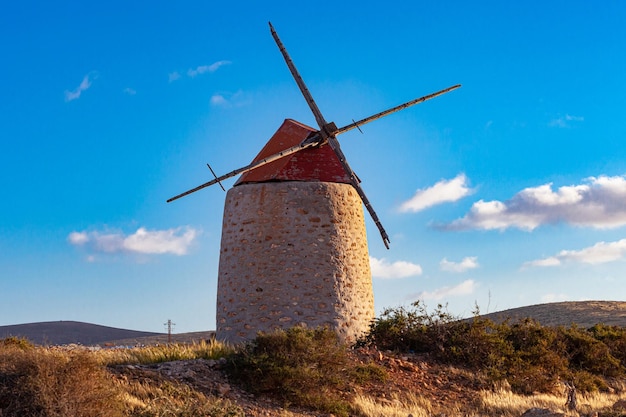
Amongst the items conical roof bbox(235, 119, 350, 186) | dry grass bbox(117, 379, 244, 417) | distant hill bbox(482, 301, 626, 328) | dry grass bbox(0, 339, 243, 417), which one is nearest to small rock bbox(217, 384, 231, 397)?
dry grass bbox(117, 379, 244, 417)

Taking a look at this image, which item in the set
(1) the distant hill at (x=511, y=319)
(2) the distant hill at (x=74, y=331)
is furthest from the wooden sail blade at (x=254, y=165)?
→ (2) the distant hill at (x=74, y=331)

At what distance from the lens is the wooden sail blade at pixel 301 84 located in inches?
666

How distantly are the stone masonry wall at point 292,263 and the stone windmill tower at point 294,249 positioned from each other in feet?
0.07

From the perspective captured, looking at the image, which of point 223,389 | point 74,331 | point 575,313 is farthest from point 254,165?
point 74,331

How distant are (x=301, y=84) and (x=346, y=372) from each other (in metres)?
8.72

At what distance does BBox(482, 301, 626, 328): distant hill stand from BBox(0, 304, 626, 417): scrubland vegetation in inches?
880

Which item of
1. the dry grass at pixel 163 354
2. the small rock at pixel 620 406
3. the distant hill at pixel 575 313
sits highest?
the distant hill at pixel 575 313

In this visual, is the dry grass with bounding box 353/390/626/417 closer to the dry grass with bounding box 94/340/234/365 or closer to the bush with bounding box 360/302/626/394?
the bush with bounding box 360/302/626/394

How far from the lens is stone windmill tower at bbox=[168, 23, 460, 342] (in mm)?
14500

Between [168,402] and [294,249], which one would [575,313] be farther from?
[168,402]

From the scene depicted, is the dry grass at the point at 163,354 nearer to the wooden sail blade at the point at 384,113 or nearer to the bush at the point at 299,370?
the bush at the point at 299,370

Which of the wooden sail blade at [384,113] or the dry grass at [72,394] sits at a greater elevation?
the wooden sail blade at [384,113]

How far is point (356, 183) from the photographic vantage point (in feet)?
52.8

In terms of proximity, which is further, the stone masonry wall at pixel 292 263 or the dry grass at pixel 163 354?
the stone masonry wall at pixel 292 263
